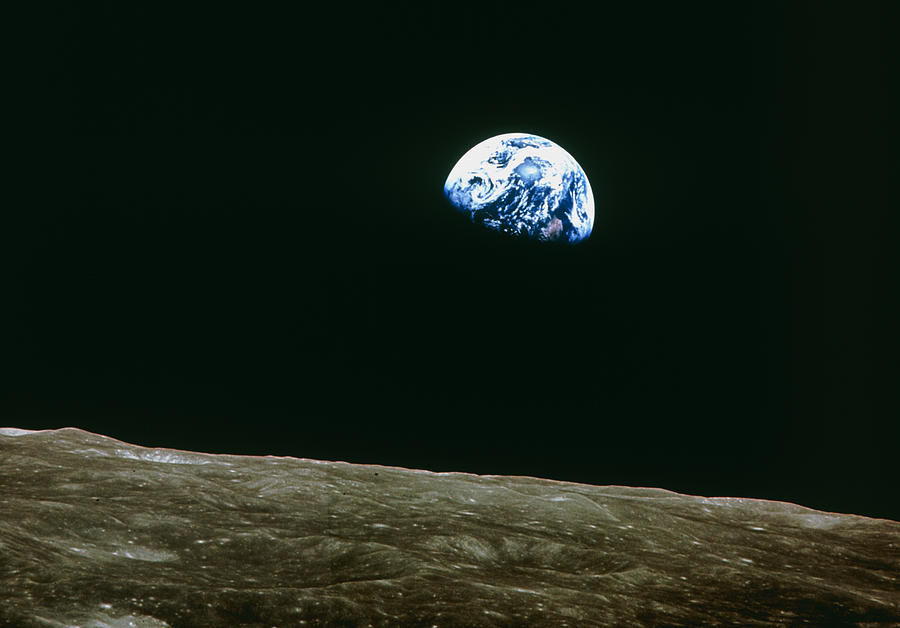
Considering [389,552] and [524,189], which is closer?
[389,552]

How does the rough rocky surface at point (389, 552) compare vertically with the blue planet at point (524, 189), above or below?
below

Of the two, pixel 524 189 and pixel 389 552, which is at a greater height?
pixel 524 189

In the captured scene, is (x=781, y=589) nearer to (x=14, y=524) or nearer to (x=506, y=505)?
(x=506, y=505)

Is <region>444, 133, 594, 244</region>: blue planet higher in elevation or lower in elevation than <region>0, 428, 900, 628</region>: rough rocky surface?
higher

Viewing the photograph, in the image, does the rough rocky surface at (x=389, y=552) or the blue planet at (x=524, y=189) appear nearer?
the rough rocky surface at (x=389, y=552)
